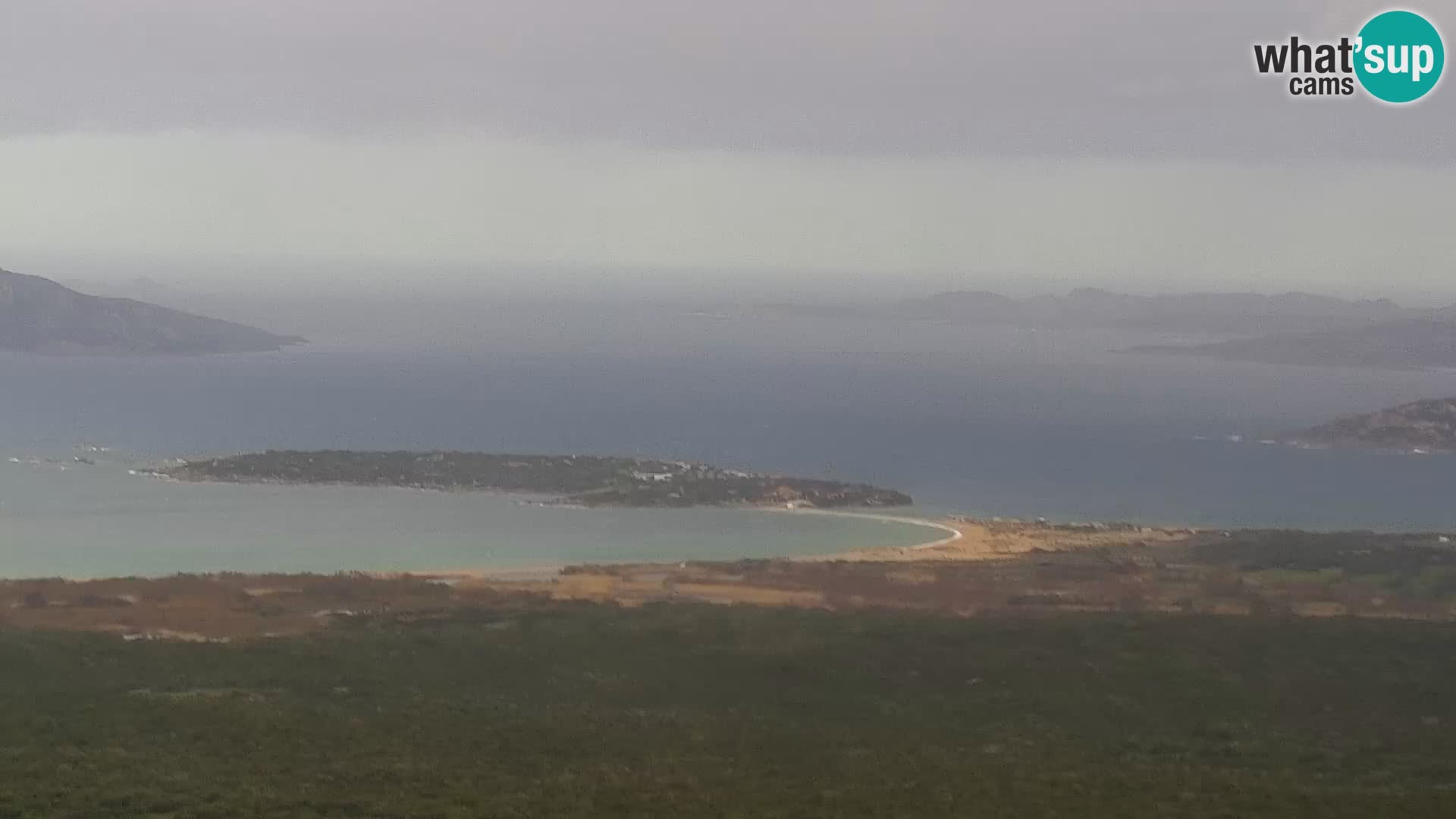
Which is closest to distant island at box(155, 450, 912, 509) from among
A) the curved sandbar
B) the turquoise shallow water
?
the curved sandbar

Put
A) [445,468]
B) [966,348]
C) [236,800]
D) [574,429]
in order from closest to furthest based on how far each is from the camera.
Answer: [236,800] → [445,468] → [574,429] → [966,348]

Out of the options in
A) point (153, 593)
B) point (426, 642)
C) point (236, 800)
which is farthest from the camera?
point (153, 593)

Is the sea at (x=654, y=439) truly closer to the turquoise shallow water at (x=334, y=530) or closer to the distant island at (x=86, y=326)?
the turquoise shallow water at (x=334, y=530)

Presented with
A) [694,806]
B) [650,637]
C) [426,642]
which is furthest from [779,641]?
[694,806]

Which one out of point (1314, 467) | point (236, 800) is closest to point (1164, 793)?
point (236, 800)

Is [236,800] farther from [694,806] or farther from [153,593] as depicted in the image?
[153,593]

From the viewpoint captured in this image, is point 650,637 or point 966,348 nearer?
point 650,637

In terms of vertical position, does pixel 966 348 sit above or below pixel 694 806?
above

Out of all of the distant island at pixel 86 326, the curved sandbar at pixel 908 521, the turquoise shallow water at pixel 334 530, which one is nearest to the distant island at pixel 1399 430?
the curved sandbar at pixel 908 521
